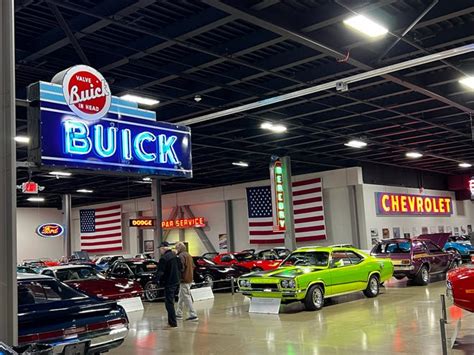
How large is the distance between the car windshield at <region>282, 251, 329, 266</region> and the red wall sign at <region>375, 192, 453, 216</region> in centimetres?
1623

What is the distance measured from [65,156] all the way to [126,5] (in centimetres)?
364

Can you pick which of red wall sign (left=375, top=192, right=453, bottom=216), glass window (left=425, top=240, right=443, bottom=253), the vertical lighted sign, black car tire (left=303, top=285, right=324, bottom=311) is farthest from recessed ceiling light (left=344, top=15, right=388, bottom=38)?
red wall sign (left=375, top=192, right=453, bottom=216)

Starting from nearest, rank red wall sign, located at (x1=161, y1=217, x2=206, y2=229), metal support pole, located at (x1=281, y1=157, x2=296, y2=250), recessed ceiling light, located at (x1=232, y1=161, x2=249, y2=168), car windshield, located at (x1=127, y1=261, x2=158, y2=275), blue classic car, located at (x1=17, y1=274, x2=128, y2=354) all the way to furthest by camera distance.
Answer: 1. blue classic car, located at (x1=17, y1=274, x2=128, y2=354)
2. car windshield, located at (x1=127, y1=261, x2=158, y2=275)
3. metal support pole, located at (x1=281, y1=157, x2=296, y2=250)
4. recessed ceiling light, located at (x1=232, y1=161, x2=249, y2=168)
5. red wall sign, located at (x1=161, y1=217, x2=206, y2=229)

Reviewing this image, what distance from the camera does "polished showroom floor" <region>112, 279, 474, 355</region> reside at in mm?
8484

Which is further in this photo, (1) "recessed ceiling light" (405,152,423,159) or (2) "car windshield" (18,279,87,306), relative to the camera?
(1) "recessed ceiling light" (405,152,423,159)

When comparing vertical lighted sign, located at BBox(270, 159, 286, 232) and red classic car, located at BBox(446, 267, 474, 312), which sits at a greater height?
vertical lighted sign, located at BBox(270, 159, 286, 232)

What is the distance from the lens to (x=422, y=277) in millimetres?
17281

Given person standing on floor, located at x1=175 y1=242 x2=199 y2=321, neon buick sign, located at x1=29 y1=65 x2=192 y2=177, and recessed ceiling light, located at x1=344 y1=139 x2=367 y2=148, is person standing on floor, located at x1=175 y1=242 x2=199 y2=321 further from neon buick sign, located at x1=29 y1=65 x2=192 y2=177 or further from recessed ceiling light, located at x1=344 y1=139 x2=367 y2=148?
recessed ceiling light, located at x1=344 y1=139 x2=367 y2=148

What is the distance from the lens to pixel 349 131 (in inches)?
838

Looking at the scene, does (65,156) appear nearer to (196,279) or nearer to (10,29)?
(10,29)

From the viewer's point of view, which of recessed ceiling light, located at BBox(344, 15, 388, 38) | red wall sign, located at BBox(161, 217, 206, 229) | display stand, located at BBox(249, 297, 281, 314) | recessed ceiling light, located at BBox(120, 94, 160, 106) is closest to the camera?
recessed ceiling light, located at BBox(344, 15, 388, 38)

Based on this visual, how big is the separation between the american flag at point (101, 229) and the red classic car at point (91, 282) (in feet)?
87.2

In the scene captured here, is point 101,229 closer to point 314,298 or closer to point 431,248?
point 431,248

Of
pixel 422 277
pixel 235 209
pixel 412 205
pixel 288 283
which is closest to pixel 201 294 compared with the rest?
pixel 288 283
